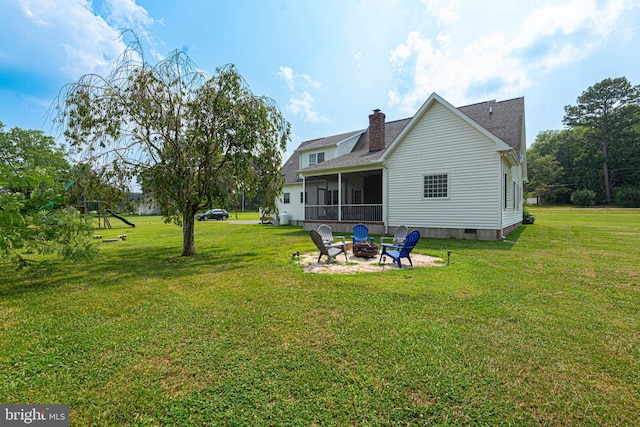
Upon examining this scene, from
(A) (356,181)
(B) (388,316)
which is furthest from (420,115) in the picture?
(B) (388,316)

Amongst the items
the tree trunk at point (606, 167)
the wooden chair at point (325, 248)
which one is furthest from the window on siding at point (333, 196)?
the tree trunk at point (606, 167)

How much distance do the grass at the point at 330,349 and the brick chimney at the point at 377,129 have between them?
1270 centimetres

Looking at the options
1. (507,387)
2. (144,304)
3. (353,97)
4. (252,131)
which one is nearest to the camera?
(507,387)

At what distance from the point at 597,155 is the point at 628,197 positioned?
1237cm

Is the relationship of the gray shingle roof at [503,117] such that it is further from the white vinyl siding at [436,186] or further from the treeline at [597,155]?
the treeline at [597,155]

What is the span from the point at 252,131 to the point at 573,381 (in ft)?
29.0

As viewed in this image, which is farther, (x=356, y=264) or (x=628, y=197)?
(x=628, y=197)

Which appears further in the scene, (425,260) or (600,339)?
(425,260)

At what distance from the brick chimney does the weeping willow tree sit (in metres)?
9.82

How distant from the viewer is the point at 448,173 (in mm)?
12938

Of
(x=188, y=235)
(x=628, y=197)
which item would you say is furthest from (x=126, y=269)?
(x=628, y=197)

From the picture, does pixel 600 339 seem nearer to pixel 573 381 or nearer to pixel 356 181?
pixel 573 381

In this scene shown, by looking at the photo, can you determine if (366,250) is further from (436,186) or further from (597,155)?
(597,155)

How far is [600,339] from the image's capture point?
11.1 feet
